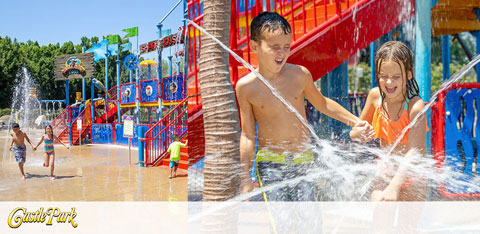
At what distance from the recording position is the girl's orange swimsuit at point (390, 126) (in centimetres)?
251

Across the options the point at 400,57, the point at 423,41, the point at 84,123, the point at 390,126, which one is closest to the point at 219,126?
the point at 390,126

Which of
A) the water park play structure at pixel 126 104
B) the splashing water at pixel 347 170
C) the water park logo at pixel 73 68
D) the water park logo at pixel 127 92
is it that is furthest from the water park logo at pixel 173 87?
the water park logo at pixel 73 68

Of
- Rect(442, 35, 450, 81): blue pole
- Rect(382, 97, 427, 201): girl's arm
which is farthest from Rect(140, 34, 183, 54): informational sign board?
Rect(382, 97, 427, 201): girl's arm

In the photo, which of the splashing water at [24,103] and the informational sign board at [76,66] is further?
the splashing water at [24,103]

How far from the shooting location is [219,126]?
316 cm

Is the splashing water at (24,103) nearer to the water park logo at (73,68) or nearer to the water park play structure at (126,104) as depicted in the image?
the water park logo at (73,68)

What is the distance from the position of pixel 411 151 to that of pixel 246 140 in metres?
1.02

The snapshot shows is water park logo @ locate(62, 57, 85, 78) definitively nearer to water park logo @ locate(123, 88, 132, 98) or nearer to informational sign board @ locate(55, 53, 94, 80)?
informational sign board @ locate(55, 53, 94, 80)

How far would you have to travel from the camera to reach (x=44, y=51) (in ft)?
131

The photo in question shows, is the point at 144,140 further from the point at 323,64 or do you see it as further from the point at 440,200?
the point at 440,200

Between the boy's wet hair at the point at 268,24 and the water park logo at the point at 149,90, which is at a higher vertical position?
the water park logo at the point at 149,90

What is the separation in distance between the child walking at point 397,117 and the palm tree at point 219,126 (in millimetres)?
1042

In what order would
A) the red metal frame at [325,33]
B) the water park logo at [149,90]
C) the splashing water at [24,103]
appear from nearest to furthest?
1. the red metal frame at [325,33]
2. the water park logo at [149,90]
3. the splashing water at [24,103]

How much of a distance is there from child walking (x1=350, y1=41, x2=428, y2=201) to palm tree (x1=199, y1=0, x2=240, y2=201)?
104 cm
